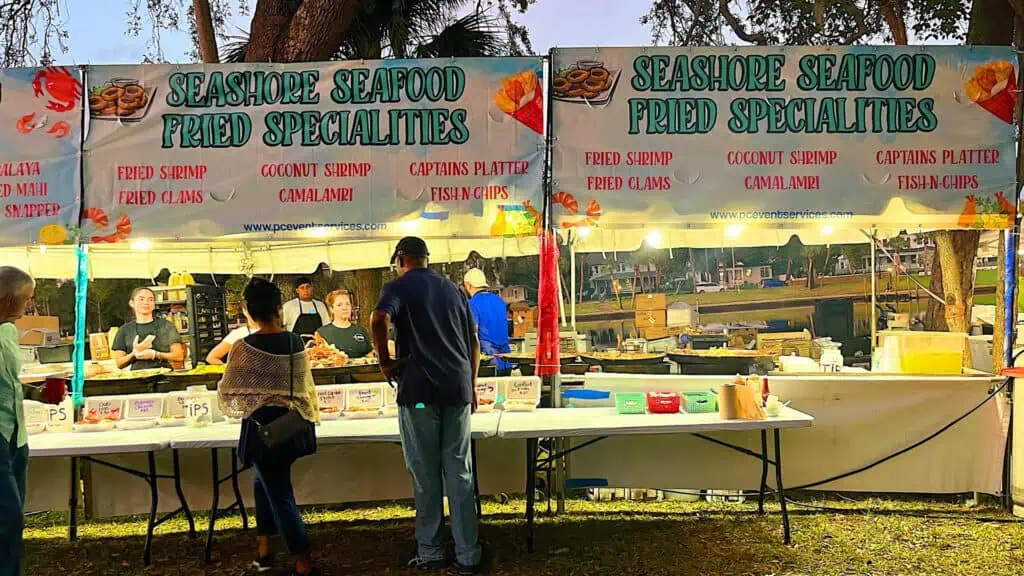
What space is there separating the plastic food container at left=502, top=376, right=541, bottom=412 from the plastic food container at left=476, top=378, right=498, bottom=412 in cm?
8

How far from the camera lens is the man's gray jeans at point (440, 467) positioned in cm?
429

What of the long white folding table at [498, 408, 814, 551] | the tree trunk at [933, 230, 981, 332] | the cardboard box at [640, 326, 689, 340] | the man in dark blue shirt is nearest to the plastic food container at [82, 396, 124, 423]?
the man in dark blue shirt

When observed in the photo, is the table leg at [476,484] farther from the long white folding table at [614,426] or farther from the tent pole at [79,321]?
the tent pole at [79,321]

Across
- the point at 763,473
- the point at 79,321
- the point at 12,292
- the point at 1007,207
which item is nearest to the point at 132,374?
the point at 79,321

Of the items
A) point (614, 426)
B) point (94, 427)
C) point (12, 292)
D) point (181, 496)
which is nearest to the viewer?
point (12, 292)

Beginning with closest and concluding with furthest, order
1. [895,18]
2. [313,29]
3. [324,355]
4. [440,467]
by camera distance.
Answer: [440,467] < [313,29] < [324,355] < [895,18]

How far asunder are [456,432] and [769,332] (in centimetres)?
687

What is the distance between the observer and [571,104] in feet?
17.5

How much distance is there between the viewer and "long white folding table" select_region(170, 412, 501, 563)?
179 inches

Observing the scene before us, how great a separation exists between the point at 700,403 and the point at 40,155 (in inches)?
172

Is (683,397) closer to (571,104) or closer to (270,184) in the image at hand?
(571,104)

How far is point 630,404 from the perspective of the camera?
17.4ft

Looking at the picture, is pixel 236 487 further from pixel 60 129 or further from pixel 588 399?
pixel 60 129

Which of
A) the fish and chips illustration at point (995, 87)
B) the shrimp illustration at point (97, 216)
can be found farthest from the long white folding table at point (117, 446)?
the fish and chips illustration at point (995, 87)
